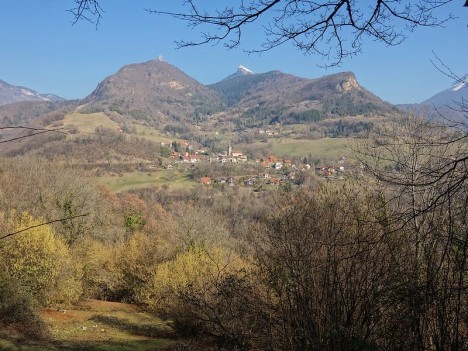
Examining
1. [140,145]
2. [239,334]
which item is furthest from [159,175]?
[239,334]

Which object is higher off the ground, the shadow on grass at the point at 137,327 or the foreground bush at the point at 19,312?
the foreground bush at the point at 19,312

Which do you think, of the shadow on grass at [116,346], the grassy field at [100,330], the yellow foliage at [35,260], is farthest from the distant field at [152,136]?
the shadow on grass at [116,346]

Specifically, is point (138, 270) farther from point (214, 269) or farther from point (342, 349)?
point (342, 349)

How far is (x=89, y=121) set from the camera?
15112 centimetres

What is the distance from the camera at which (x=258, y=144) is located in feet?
557

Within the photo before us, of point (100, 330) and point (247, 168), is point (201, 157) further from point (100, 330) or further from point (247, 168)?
point (100, 330)

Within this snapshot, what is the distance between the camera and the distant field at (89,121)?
141 metres

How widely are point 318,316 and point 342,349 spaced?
0.35 metres

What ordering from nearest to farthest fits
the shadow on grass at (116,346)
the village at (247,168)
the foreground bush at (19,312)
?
the shadow on grass at (116,346)
the foreground bush at (19,312)
the village at (247,168)

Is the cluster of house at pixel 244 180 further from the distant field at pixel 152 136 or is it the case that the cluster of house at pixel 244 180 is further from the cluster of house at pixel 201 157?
the distant field at pixel 152 136

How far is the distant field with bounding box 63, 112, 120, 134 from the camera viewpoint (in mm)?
140750

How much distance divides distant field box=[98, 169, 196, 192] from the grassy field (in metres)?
52.5

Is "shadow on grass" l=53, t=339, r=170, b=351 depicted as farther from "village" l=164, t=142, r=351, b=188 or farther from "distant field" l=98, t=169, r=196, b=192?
"distant field" l=98, t=169, r=196, b=192

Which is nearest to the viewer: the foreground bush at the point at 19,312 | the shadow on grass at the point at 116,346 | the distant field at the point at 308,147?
the shadow on grass at the point at 116,346
